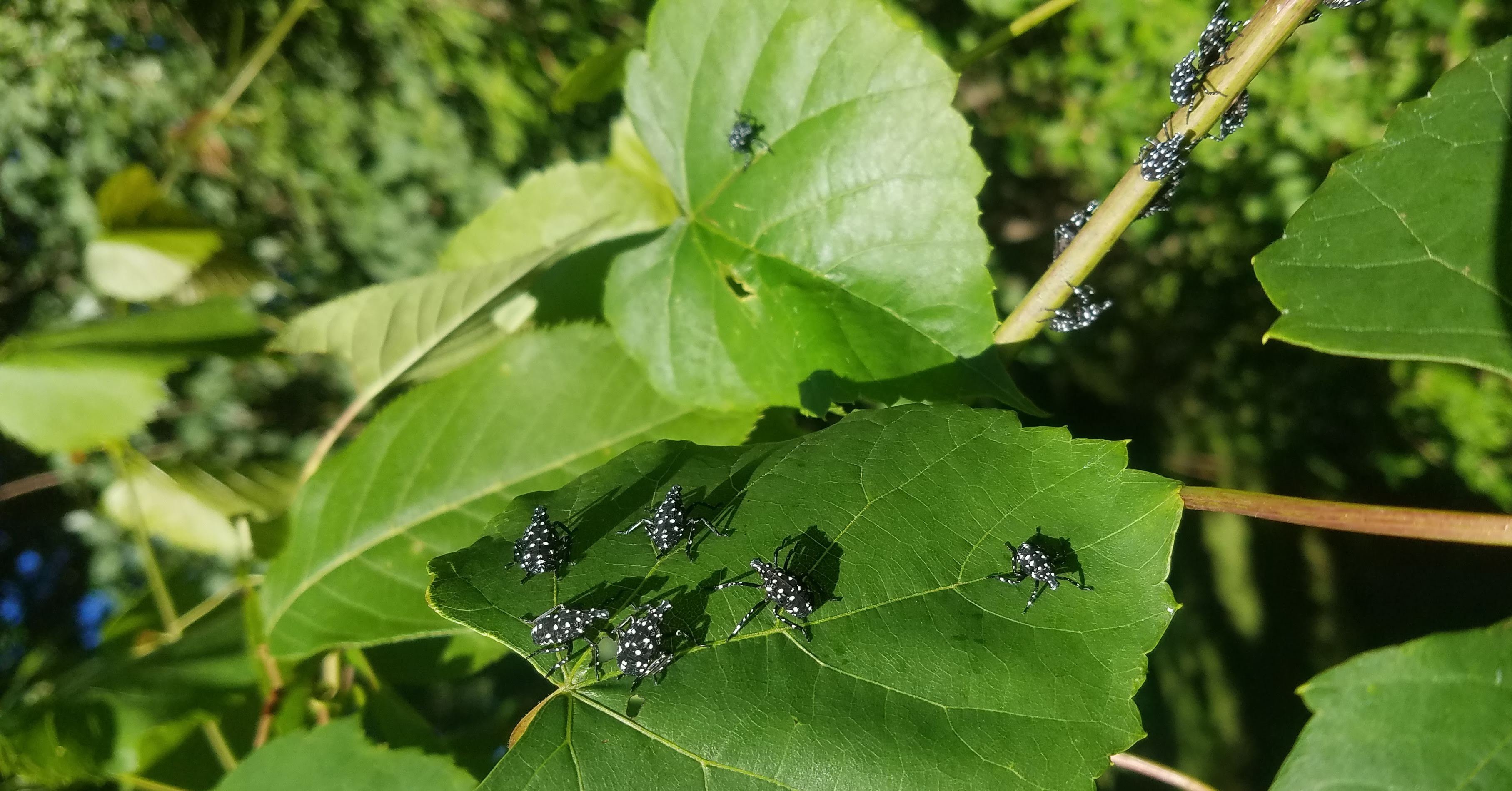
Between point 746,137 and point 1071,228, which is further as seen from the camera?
point 746,137

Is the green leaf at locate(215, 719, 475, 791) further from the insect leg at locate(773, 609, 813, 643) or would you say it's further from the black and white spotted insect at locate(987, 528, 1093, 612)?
the black and white spotted insect at locate(987, 528, 1093, 612)

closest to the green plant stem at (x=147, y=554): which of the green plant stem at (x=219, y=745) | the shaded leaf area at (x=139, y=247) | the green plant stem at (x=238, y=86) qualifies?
the green plant stem at (x=219, y=745)

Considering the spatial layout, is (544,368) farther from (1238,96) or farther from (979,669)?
(1238,96)

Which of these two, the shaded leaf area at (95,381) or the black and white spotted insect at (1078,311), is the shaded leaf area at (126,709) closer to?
the shaded leaf area at (95,381)

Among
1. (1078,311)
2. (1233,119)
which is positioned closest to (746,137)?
(1078,311)

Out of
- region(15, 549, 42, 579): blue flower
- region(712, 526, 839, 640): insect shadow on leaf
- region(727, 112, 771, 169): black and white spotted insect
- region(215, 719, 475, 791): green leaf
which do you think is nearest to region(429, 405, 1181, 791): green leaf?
region(712, 526, 839, 640): insect shadow on leaf

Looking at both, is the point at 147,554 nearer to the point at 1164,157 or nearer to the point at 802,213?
the point at 802,213

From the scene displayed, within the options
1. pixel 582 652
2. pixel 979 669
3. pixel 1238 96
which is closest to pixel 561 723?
pixel 582 652
